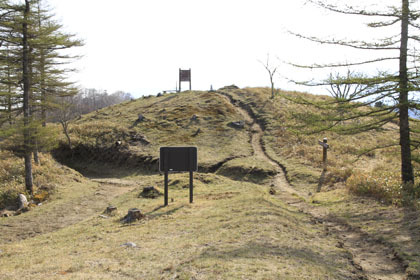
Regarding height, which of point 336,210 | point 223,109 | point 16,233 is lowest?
point 16,233

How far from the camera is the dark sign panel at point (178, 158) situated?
1462 centimetres

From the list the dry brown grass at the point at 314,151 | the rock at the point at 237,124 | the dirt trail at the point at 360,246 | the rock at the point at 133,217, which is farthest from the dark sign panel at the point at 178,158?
the rock at the point at 237,124

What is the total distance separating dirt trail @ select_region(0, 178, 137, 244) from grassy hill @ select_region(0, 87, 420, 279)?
55 millimetres

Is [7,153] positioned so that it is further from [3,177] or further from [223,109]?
[223,109]

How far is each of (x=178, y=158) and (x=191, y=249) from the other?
288 inches

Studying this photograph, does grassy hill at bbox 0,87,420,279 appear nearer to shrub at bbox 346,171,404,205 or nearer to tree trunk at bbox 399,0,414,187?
shrub at bbox 346,171,404,205

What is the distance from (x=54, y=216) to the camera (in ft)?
49.9

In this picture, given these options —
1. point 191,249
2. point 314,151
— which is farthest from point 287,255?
point 314,151

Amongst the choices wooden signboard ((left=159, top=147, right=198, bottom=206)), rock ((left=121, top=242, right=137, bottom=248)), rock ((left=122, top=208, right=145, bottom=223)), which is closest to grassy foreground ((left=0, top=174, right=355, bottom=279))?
rock ((left=121, top=242, right=137, bottom=248))

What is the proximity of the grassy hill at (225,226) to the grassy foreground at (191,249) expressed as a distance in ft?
0.12

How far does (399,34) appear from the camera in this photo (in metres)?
13.3

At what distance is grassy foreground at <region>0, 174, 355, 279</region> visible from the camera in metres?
6.34

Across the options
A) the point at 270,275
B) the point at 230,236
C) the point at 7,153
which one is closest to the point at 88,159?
the point at 7,153

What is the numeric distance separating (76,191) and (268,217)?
14.8 meters
